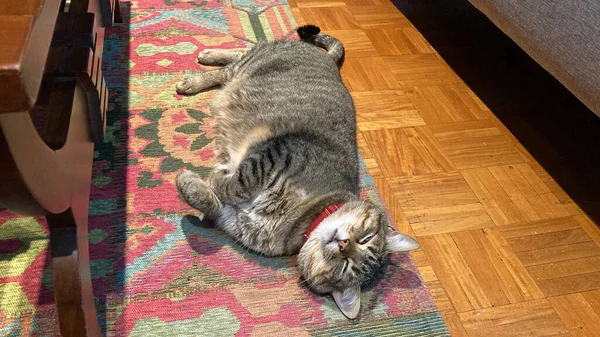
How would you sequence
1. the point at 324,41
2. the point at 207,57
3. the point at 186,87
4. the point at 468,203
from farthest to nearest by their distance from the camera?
the point at 324,41 < the point at 207,57 < the point at 186,87 < the point at 468,203

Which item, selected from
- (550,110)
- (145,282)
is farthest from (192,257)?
(550,110)

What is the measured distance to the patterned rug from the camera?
3.90ft

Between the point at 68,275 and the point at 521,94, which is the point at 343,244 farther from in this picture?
the point at 521,94

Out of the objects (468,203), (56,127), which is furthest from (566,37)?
(56,127)

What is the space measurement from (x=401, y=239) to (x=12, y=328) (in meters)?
1.00

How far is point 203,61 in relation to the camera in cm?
199

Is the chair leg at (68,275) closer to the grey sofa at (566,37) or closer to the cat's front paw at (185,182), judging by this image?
the cat's front paw at (185,182)

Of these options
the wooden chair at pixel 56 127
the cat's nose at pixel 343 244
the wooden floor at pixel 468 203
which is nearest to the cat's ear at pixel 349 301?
the cat's nose at pixel 343 244

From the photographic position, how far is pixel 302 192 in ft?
4.47

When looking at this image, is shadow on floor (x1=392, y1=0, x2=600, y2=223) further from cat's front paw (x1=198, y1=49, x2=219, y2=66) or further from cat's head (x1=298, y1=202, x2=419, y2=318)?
cat's front paw (x1=198, y1=49, x2=219, y2=66)

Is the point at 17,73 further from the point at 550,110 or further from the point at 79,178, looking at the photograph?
the point at 550,110

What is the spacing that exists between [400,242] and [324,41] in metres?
1.13

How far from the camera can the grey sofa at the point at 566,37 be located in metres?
1.38

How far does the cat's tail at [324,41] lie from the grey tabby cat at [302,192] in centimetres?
45
